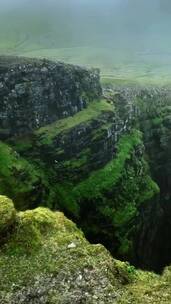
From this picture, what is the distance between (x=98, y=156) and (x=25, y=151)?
1911 centimetres

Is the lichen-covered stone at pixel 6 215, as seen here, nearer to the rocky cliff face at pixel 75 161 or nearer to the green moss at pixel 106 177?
the rocky cliff face at pixel 75 161

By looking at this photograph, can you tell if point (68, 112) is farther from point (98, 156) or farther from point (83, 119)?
point (98, 156)

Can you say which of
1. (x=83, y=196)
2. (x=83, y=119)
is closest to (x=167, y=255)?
(x=83, y=196)

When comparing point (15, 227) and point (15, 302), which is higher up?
point (15, 227)

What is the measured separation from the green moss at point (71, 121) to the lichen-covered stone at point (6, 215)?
7934 centimetres

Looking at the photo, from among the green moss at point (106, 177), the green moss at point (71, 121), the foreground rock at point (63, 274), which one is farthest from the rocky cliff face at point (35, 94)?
the foreground rock at point (63, 274)

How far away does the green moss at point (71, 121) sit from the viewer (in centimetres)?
13807

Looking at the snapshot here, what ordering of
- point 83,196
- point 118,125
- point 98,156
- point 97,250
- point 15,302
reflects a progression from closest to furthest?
point 15,302 → point 97,250 → point 83,196 → point 98,156 → point 118,125

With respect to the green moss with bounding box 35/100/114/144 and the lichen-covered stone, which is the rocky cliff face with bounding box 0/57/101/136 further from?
the lichen-covered stone

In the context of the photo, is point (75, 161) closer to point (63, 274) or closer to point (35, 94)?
point (35, 94)

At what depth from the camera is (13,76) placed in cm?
13525

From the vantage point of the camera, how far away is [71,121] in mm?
144750

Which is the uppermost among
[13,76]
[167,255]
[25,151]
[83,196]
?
[13,76]

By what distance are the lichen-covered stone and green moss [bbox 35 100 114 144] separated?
260ft
